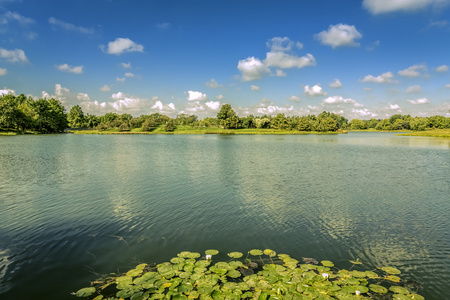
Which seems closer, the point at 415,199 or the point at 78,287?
the point at 78,287

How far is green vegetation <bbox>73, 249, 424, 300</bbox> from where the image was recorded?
721 centimetres

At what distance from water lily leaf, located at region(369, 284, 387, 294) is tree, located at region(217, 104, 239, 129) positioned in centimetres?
16282

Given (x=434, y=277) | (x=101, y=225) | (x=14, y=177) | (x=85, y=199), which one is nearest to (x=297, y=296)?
(x=434, y=277)

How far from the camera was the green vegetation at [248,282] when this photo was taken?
721 cm

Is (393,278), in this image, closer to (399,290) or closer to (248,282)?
(399,290)

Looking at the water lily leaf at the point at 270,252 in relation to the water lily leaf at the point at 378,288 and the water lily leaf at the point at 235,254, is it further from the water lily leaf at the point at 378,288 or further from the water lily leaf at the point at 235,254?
the water lily leaf at the point at 378,288

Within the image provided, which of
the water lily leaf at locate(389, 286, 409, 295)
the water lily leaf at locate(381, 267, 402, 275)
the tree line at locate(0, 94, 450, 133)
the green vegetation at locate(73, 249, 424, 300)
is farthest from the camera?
the tree line at locate(0, 94, 450, 133)

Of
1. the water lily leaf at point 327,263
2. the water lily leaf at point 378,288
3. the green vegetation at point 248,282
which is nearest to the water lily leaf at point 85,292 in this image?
the green vegetation at point 248,282

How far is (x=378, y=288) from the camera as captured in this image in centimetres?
766

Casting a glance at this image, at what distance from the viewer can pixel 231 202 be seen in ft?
58.6

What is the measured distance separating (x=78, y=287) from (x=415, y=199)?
22.1m

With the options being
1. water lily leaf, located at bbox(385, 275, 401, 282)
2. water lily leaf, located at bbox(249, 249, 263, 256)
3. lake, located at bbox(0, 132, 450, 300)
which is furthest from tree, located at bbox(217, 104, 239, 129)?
water lily leaf, located at bbox(385, 275, 401, 282)

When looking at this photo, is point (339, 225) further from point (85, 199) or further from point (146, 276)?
point (85, 199)

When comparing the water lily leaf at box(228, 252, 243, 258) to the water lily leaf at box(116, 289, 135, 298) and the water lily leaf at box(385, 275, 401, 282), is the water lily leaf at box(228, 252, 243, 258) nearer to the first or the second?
the water lily leaf at box(116, 289, 135, 298)
